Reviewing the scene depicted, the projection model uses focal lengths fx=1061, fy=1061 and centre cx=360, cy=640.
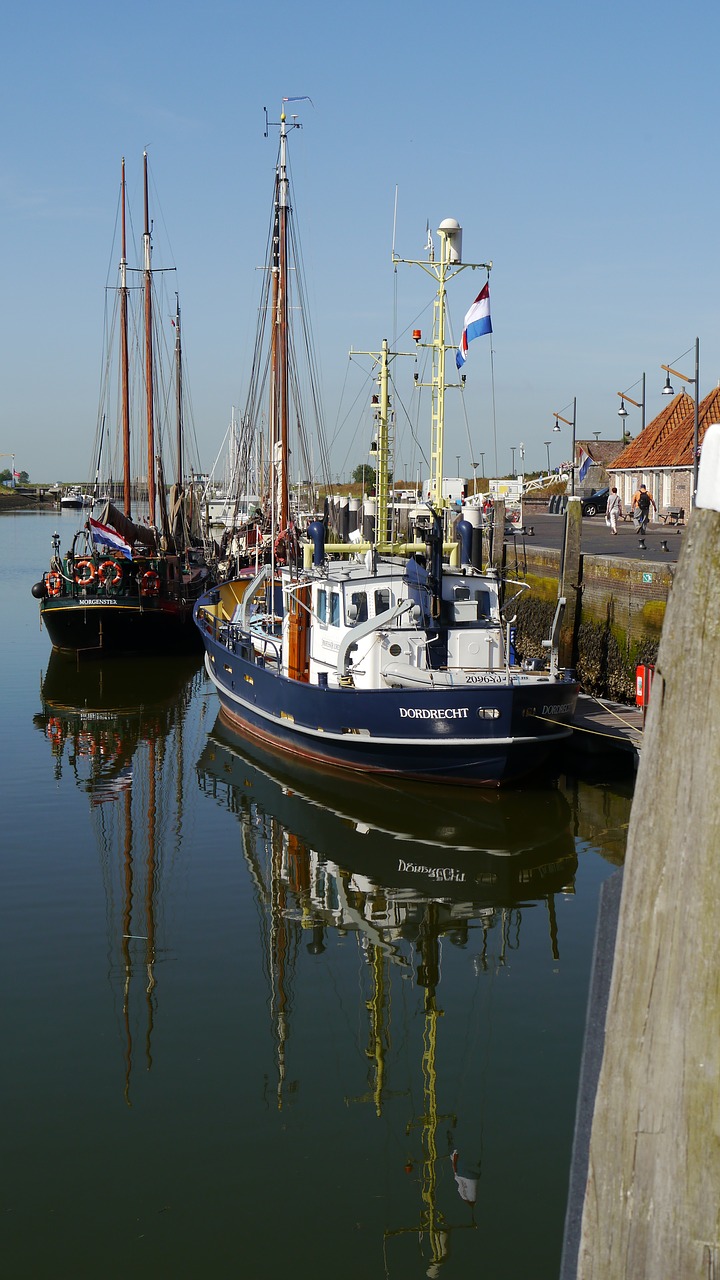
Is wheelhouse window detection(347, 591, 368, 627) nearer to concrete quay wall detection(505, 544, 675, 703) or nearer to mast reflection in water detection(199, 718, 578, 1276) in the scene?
mast reflection in water detection(199, 718, 578, 1276)

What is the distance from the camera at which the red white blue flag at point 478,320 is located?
2175 cm

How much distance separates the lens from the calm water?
704 centimetres

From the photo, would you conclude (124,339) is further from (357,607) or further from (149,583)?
(357,607)

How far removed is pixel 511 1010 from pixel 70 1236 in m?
4.78

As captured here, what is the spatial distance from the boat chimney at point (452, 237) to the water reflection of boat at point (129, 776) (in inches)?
470

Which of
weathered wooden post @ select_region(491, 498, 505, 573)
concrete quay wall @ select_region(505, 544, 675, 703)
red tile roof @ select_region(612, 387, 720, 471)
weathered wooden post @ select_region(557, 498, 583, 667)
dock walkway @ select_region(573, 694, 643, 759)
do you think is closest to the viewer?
dock walkway @ select_region(573, 694, 643, 759)

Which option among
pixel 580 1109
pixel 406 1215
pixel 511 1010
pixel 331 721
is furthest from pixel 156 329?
pixel 580 1109

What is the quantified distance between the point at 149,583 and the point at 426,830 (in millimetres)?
19934

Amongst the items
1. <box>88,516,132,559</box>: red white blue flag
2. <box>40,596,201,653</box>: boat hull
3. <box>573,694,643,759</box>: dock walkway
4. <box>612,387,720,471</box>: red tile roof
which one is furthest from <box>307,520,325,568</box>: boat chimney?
<box>612,387,720,471</box>: red tile roof

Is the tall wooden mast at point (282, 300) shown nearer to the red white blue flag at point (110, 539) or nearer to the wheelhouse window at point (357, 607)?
the red white blue flag at point (110, 539)

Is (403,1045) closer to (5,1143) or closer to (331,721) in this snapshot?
(5,1143)

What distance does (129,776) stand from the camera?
20.2 metres

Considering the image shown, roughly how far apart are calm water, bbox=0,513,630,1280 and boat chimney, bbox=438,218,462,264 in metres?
11.4

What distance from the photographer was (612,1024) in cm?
190
